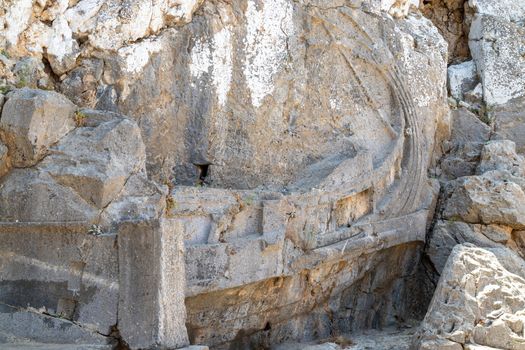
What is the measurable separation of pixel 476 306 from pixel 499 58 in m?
4.34

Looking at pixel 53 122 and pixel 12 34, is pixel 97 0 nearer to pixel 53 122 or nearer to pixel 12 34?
pixel 12 34

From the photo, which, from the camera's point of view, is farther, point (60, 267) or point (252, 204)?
point (252, 204)

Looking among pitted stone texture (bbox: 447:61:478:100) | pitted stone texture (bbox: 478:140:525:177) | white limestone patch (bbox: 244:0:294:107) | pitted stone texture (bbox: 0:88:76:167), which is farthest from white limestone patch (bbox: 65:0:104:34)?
pitted stone texture (bbox: 447:61:478:100)

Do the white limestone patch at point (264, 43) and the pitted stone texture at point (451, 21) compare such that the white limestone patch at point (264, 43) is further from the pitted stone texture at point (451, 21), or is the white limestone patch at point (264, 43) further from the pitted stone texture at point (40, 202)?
the pitted stone texture at point (451, 21)

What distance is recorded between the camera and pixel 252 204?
7.29 metres

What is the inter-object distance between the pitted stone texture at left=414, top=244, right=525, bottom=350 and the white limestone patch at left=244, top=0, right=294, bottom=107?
8.46 ft

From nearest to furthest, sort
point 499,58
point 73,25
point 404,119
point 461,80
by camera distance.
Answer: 1. point 73,25
2. point 404,119
3. point 499,58
4. point 461,80

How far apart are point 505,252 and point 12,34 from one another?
5050 millimetres

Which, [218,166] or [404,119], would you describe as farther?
[404,119]

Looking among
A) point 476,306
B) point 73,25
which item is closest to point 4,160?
point 73,25

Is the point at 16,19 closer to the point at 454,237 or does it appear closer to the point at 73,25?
the point at 73,25

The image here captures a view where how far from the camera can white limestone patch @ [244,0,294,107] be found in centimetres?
844

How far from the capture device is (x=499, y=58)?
34.2ft

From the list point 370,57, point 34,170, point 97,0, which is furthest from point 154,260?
point 370,57
